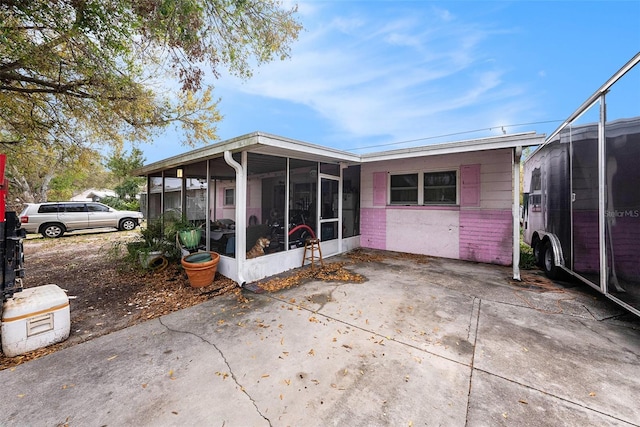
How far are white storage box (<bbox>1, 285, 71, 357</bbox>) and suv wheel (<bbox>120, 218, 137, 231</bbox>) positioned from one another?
11.7 m

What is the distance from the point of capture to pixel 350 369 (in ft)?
→ 7.28

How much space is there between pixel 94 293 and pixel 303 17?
24.4 feet

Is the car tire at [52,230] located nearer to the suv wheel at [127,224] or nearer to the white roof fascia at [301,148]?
the suv wheel at [127,224]

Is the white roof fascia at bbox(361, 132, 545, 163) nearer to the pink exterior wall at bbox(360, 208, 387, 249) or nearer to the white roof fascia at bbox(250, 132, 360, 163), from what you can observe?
the white roof fascia at bbox(250, 132, 360, 163)

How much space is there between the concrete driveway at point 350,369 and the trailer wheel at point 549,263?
986 mm

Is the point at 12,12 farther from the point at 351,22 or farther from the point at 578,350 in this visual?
the point at 578,350

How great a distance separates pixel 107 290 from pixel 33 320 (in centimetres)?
206

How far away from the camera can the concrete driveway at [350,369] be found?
1.75 m

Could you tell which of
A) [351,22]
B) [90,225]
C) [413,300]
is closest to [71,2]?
[351,22]

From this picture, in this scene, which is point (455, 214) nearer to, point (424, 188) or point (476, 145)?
Result: point (424, 188)

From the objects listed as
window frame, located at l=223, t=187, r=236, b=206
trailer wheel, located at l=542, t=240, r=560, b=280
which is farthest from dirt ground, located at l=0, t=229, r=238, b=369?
trailer wheel, located at l=542, t=240, r=560, b=280

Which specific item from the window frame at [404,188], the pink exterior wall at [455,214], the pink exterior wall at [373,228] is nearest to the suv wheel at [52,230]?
the pink exterior wall at [373,228]

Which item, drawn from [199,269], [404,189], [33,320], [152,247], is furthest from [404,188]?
[33,320]

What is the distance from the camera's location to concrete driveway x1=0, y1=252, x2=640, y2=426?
1.75 m
